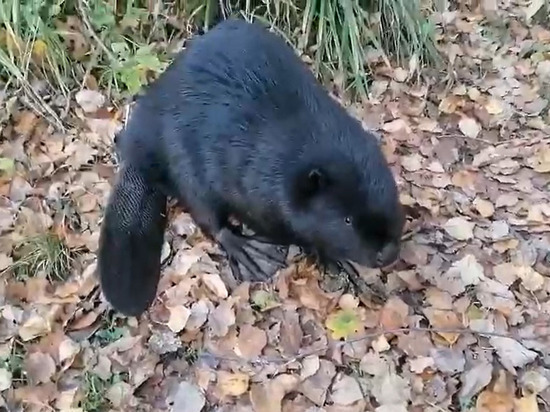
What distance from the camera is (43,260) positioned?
2330 mm

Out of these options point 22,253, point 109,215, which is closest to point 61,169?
point 22,253

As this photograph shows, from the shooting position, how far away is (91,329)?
220cm

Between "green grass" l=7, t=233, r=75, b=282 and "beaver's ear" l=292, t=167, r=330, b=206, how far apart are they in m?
0.81

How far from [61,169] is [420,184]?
3.87ft

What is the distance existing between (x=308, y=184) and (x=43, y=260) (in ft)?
2.96

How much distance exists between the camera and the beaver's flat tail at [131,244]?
83.0 inches

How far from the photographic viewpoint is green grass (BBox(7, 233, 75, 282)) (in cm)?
232

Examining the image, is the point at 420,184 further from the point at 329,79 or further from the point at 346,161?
the point at 346,161

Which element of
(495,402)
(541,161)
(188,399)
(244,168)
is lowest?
(188,399)

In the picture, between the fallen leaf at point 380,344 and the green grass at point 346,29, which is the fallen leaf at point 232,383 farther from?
the green grass at point 346,29

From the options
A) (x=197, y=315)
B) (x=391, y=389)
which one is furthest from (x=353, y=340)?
(x=197, y=315)

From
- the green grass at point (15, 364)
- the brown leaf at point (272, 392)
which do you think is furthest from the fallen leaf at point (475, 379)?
the green grass at point (15, 364)

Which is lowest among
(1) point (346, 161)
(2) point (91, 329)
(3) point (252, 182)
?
(2) point (91, 329)

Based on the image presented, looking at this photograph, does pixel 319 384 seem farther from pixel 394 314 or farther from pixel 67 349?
pixel 67 349
